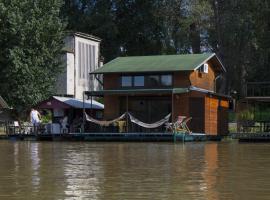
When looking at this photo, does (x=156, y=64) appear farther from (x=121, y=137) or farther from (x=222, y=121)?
(x=121, y=137)

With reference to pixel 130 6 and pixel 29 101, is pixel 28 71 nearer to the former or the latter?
pixel 29 101

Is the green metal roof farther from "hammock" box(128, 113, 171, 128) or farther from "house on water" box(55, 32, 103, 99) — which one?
"house on water" box(55, 32, 103, 99)

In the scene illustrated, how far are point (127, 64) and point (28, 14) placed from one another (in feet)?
28.4

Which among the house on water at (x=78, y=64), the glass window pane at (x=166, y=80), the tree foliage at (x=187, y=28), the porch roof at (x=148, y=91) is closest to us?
the porch roof at (x=148, y=91)

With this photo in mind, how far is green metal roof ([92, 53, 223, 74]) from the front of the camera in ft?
132

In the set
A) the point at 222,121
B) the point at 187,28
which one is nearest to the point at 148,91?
the point at 222,121

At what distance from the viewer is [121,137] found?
37.2 meters

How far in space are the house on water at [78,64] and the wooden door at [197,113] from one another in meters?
17.4

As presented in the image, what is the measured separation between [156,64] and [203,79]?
3932 mm

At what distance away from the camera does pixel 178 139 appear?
117 ft

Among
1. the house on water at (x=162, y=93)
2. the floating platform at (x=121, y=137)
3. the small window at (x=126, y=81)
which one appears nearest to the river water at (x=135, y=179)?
the floating platform at (x=121, y=137)

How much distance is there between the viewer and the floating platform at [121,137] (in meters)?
35.8

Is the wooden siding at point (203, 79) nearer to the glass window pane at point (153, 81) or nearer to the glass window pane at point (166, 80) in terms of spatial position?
the glass window pane at point (166, 80)

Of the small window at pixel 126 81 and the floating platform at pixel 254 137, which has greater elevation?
the small window at pixel 126 81
